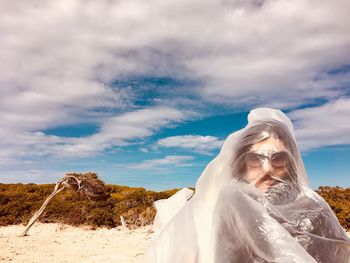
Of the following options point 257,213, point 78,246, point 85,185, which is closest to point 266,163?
point 257,213

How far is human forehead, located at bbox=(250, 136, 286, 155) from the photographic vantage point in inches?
73.0

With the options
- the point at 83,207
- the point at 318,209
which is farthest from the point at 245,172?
the point at 83,207

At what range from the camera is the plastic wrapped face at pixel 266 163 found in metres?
1.76

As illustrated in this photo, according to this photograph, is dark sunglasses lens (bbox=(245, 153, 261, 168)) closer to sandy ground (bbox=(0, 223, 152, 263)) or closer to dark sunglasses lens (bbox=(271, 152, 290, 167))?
dark sunglasses lens (bbox=(271, 152, 290, 167))

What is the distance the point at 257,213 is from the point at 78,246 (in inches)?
410

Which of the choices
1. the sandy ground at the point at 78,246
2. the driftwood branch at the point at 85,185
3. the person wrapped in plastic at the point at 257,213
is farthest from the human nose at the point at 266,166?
the driftwood branch at the point at 85,185

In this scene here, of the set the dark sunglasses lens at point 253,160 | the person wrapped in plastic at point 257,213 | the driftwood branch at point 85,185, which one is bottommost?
the person wrapped in plastic at point 257,213

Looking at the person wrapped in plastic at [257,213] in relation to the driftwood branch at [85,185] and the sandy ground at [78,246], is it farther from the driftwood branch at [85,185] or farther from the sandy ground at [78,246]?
the driftwood branch at [85,185]

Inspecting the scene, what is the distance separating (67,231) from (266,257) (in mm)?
14160

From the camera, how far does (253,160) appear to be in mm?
1831

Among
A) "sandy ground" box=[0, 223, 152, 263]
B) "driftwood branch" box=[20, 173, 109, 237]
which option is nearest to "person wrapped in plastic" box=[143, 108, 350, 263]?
"sandy ground" box=[0, 223, 152, 263]

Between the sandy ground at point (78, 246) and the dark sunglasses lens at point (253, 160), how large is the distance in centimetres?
780

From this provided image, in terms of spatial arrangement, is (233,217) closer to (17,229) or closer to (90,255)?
(90,255)

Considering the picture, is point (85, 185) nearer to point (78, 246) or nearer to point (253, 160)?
point (78, 246)
